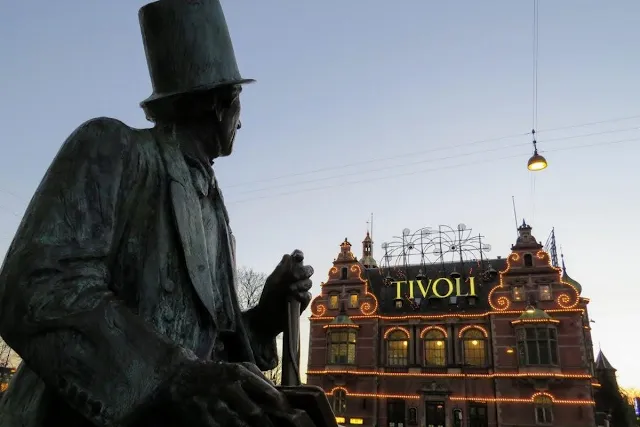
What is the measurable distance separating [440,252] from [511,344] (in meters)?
6.65

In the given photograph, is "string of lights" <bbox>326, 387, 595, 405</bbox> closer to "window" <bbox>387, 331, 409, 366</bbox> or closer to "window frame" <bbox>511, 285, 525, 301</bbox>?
"window" <bbox>387, 331, 409, 366</bbox>

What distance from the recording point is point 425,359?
26.2 meters

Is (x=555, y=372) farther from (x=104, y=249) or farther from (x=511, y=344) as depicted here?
(x=104, y=249)

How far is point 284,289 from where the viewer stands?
71.9 inches

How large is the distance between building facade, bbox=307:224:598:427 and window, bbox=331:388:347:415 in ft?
0.19

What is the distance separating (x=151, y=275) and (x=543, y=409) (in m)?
26.5

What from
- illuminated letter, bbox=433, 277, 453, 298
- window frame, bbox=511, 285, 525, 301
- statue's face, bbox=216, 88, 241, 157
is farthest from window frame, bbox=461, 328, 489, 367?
statue's face, bbox=216, 88, 241, 157

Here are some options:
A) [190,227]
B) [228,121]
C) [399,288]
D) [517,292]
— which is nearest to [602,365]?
[517,292]

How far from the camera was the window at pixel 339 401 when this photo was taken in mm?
26531

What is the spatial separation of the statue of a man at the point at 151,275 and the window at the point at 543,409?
83.7 ft

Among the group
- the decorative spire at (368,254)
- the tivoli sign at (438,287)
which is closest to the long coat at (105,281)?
the tivoli sign at (438,287)

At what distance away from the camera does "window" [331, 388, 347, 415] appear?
2653 centimetres

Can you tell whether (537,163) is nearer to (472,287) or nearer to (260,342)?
(472,287)

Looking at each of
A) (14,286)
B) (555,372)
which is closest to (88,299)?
(14,286)
